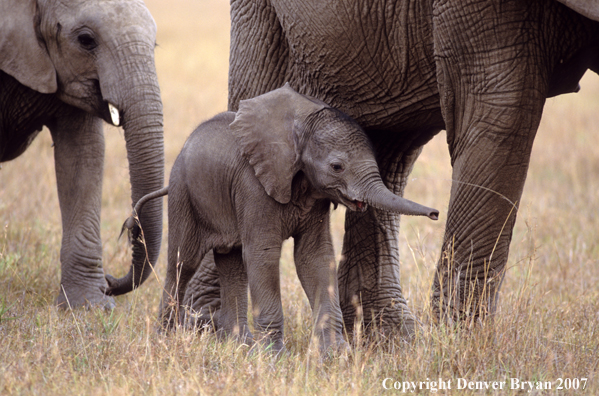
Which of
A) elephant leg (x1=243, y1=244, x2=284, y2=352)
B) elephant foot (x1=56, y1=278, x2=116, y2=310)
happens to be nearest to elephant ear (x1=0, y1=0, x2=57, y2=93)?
elephant foot (x1=56, y1=278, x2=116, y2=310)

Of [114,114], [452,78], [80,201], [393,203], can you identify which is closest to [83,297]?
[80,201]

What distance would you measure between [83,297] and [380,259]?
2.13m

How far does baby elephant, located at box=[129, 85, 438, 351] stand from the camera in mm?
3732

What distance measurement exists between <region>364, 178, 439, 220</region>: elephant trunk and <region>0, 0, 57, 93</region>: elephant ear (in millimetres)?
2597

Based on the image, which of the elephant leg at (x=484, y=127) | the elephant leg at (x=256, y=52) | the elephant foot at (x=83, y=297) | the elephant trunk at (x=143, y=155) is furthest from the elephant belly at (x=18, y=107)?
the elephant leg at (x=484, y=127)

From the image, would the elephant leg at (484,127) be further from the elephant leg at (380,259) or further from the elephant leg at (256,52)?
the elephant leg at (256,52)

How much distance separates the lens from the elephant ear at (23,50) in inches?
204

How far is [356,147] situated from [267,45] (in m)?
1.23

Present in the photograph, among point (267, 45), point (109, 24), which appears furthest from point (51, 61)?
point (267, 45)

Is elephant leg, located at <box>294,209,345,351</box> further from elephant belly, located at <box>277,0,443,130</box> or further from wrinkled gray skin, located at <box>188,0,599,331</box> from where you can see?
elephant belly, located at <box>277,0,443,130</box>

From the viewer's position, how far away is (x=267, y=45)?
4.67 metres

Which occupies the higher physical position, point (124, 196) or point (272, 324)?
point (124, 196)

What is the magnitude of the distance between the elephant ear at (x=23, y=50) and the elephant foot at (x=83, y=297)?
1393mm

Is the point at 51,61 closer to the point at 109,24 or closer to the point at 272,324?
the point at 109,24
